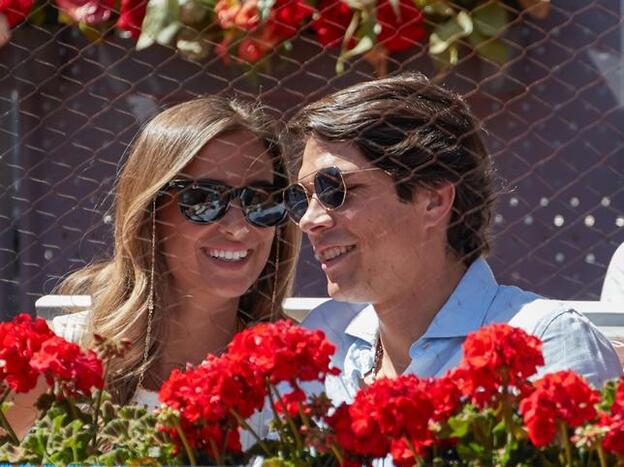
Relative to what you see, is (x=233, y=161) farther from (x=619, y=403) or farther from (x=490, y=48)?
(x=619, y=403)

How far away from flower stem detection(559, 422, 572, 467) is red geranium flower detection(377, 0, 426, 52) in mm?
1067

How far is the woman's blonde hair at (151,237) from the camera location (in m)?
2.07

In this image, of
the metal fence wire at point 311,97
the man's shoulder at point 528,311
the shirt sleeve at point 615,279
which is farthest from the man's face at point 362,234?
the shirt sleeve at point 615,279

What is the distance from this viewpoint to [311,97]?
2398 millimetres

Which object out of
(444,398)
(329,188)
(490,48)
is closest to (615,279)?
(490,48)

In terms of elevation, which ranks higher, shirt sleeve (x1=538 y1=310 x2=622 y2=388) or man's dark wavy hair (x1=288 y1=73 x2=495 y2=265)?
man's dark wavy hair (x1=288 y1=73 x2=495 y2=265)

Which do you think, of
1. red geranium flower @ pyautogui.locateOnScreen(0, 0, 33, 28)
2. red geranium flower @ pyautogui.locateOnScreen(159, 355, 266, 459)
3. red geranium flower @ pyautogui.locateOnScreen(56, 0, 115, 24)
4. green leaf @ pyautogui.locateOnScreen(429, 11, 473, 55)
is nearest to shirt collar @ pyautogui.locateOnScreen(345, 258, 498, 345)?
green leaf @ pyautogui.locateOnScreen(429, 11, 473, 55)

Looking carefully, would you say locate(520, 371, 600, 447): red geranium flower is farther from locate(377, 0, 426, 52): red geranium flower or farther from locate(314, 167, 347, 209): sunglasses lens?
locate(377, 0, 426, 52): red geranium flower

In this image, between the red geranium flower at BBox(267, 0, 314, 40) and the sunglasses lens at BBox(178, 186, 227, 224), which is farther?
the red geranium flower at BBox(267, 0, 314, 40)

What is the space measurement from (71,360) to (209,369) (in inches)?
8.6

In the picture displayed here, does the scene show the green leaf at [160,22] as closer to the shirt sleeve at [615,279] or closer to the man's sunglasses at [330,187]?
the man's sunglasses at [330,187]

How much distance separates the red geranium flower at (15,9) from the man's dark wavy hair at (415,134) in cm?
73

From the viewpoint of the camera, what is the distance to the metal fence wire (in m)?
2.28

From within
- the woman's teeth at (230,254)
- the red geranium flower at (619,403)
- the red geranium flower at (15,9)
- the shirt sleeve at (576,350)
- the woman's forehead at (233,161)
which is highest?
the red geranium flower at (619,403)
